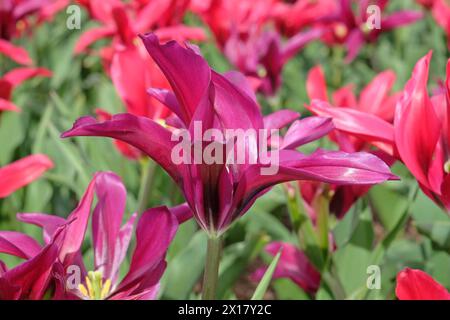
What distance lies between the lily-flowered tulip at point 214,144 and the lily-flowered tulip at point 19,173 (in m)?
0.31

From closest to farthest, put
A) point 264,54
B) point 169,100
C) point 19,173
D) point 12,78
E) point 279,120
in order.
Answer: point 169,100, point 279,120, point 19,173, point 12,78, point 264,54

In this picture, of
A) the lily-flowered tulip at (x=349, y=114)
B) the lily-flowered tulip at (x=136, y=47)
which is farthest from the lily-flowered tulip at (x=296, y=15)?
the lily-flowered tulip at (x=349, y=114)

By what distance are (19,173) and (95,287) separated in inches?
9.8

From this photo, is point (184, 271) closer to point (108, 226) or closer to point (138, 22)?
point (108, 226)

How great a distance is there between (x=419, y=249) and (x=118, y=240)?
27.0 inches

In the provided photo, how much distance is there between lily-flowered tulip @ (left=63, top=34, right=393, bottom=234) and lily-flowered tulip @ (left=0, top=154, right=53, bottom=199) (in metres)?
0.31

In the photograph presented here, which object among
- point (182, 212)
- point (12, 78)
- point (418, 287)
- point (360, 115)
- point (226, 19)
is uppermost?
point (226, 19)

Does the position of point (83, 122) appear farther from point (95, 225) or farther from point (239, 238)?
point (239, 238)

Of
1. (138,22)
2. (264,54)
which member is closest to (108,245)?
(138,22)

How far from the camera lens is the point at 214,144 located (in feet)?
2.62

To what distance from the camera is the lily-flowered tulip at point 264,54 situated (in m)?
1.93

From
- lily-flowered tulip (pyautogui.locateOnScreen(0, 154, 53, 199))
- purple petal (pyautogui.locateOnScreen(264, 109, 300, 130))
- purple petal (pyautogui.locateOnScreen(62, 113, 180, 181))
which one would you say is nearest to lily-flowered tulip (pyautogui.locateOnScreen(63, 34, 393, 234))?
purple petal (pyautogui.locateOnScreen(62, 113, 180, 181))

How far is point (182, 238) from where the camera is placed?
1400 millimetres

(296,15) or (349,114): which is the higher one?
(296,15)
